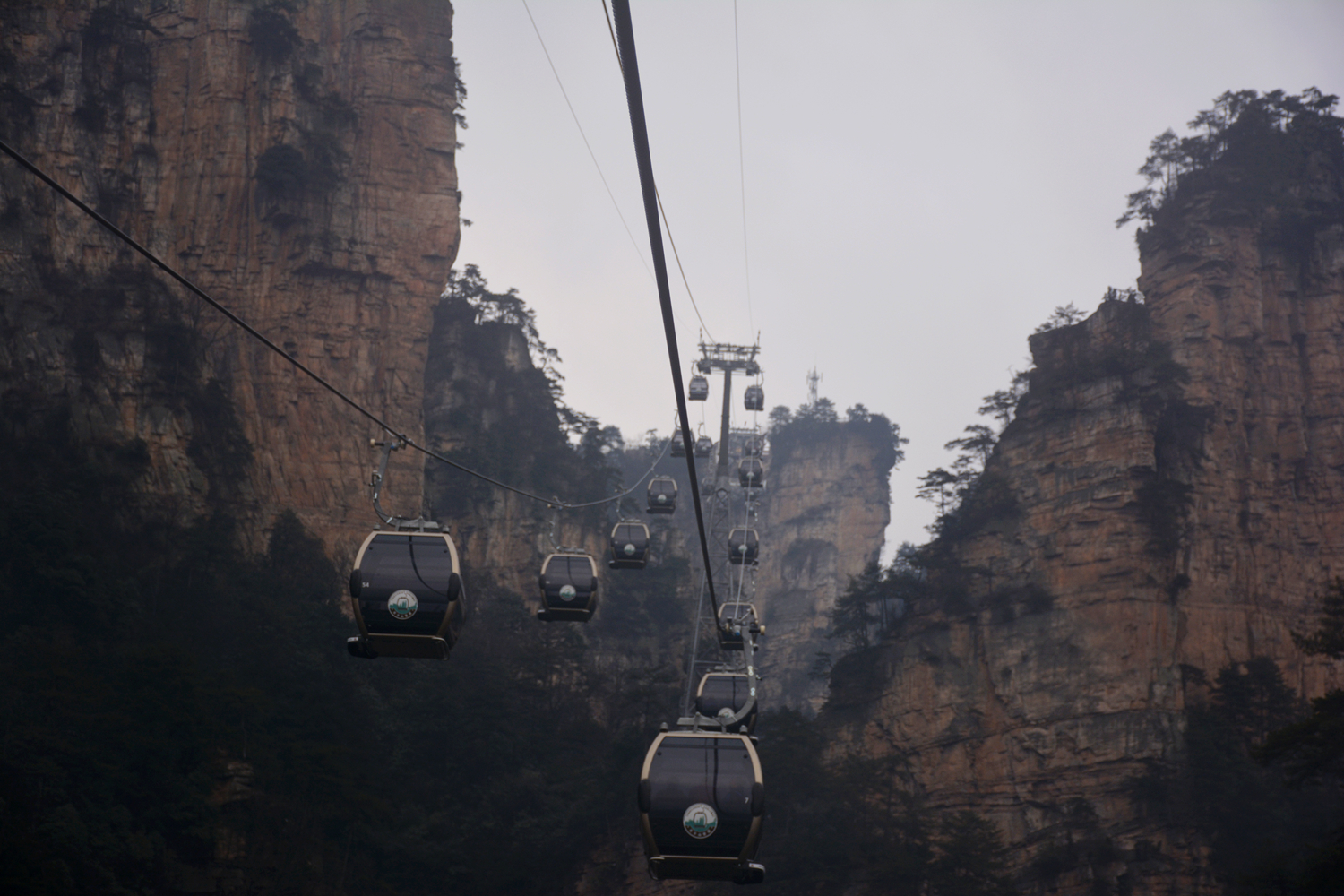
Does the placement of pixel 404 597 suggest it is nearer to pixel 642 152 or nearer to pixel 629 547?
pixel 642 152

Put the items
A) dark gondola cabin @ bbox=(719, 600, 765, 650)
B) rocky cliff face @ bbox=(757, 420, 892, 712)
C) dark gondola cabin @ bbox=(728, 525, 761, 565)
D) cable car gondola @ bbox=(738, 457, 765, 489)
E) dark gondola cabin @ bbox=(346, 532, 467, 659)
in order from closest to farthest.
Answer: dark gondola cabin @ bbox=(346, 532, 467, 659)
dark gondola cabin @ bbox=(719, 600, 765, 650)
dark gondola cabin @ bbox=(728, 525, 761, 565)
cable car gondola @ bbox=(738, 457, 765, 489)
rocky cliff face @ bbox=(757, 420, 892, 712)

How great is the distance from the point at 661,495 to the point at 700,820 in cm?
2234

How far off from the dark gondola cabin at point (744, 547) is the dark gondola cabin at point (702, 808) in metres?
23.2

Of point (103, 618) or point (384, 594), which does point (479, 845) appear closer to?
point (103, 618)

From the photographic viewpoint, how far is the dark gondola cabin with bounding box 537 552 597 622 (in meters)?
19.5

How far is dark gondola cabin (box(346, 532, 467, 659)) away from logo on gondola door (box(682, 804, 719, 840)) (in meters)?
2.97

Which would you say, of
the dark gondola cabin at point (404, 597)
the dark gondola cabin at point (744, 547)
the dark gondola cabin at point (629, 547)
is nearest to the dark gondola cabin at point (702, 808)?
the dark gondola cabin at point (404, 597)

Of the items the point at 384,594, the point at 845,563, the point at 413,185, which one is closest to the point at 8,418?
the point at 413,185

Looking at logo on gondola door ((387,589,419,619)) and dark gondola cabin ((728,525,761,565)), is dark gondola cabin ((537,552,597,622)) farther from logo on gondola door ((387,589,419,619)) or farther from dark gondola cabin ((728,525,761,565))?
dark gondola cabin ((728,525,761,565))

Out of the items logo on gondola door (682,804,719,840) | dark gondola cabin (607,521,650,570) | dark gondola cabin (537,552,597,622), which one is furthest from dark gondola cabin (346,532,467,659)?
dark gondola cabin (607,521,650,570)

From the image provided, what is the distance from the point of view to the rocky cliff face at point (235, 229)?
3184cm

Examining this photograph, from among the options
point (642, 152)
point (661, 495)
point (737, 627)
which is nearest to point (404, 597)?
point (642, 152)

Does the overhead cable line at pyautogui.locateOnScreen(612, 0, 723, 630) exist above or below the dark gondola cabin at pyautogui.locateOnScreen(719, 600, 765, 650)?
above

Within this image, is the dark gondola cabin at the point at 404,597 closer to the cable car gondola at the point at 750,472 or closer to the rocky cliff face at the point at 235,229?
the rocky cliff face at the point at 235,229
